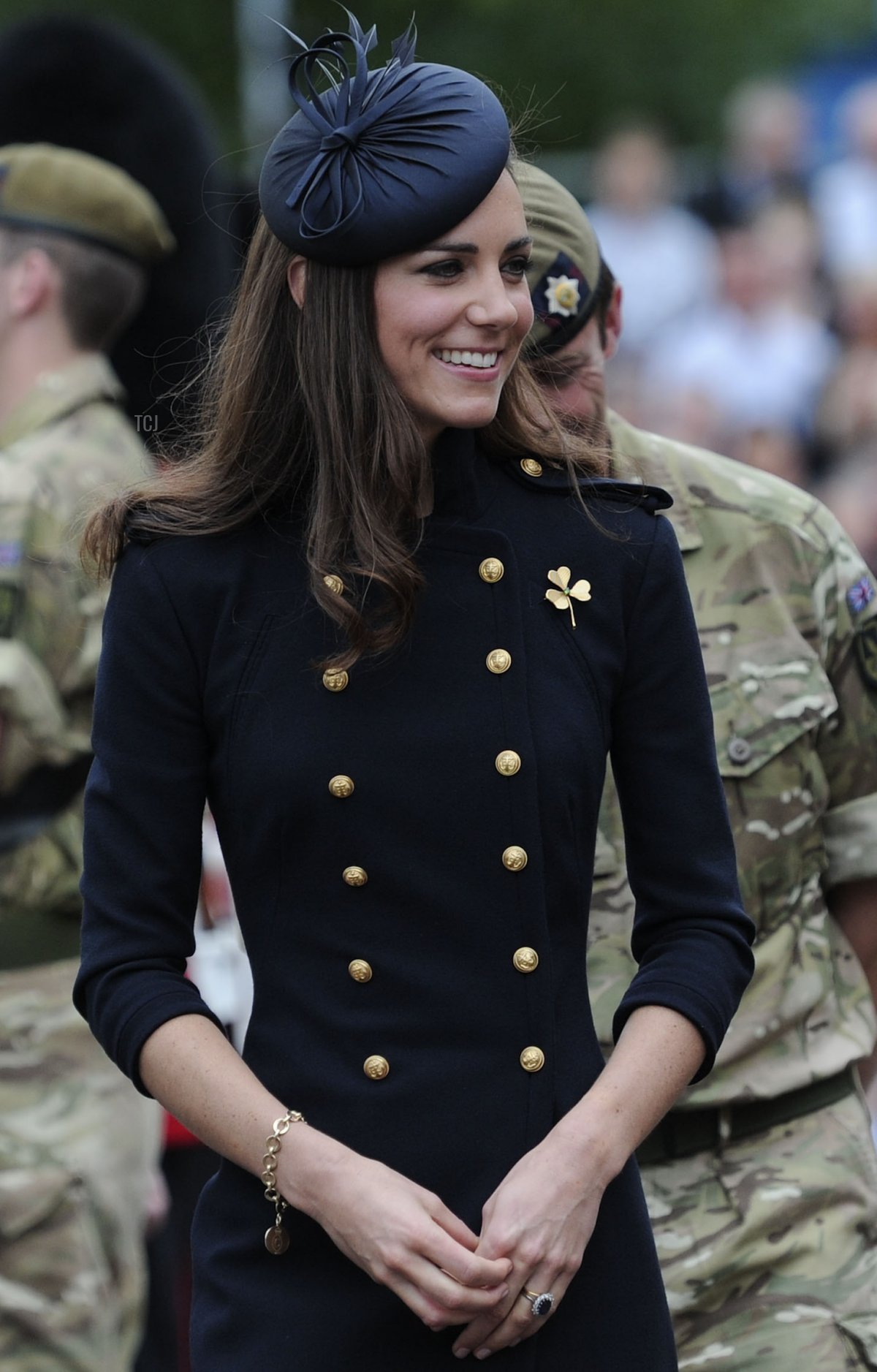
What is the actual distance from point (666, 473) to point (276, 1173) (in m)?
1.57

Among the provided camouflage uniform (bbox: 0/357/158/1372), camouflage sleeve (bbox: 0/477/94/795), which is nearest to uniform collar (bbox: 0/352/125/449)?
camouflage uniform (bbox: 0/357/158/1372)

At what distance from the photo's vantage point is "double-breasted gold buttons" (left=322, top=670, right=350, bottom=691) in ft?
8.46

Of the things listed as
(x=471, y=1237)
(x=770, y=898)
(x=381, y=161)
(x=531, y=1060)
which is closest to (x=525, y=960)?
(x=531, y=1060)

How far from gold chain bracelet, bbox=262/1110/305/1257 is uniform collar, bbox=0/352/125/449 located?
2.88m

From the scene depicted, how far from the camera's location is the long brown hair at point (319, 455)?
2.60 metres

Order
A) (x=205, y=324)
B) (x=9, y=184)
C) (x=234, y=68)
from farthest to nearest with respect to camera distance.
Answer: (x=234, y=68) → (x=9, y=184) → (x=205, y=324)

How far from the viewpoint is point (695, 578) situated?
365cm

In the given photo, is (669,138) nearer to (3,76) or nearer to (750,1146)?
(3,76)

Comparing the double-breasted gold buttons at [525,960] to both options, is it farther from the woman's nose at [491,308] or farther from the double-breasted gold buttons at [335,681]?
the woman's nose at [491,308]

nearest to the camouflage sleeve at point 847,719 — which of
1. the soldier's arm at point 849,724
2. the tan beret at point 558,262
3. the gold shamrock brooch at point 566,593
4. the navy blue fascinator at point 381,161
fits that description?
the soldier's arm at point 849,724

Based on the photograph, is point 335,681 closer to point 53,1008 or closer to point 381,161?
point 381,161

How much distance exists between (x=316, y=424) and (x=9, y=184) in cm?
305

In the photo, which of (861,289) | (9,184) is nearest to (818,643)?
(9,184)

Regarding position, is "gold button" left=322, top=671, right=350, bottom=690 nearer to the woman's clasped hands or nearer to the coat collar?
the coat collar
